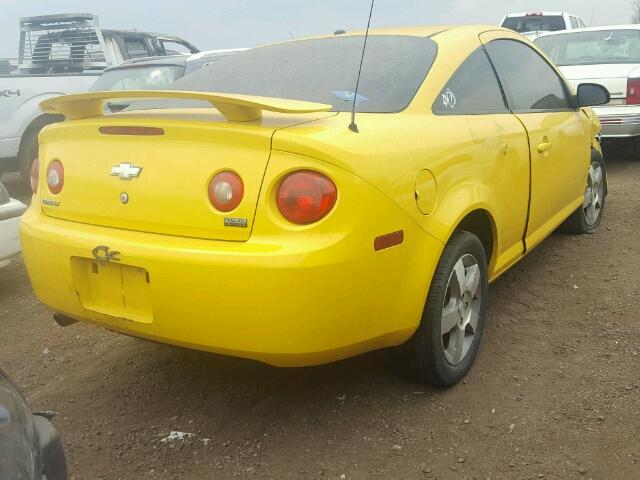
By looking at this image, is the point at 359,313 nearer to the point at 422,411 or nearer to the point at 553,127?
the point at 422,411

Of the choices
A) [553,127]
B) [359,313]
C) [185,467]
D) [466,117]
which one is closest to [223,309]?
[359,313]

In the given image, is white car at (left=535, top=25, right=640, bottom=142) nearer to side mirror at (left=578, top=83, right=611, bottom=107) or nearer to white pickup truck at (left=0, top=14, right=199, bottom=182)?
side mirror at (left=578, top=83, right=611, bottom=107)

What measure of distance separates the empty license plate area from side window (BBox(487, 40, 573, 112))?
2080mm

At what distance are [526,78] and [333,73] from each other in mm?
1353

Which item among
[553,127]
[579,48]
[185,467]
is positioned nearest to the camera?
[185,467]

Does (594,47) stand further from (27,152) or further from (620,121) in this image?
(27,152)

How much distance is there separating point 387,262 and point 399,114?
0.64 m

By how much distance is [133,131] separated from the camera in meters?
2.47

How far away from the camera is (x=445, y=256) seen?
2656 millimetres

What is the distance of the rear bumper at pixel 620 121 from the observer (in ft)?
22.8

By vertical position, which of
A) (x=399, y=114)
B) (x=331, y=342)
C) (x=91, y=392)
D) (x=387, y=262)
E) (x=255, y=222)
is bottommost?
(x=91, y=392)

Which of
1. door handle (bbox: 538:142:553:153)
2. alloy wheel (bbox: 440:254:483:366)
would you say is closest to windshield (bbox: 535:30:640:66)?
door handle (bbox: 538:142:553:153)

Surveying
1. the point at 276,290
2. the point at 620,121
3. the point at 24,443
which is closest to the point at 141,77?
the point at 620,121

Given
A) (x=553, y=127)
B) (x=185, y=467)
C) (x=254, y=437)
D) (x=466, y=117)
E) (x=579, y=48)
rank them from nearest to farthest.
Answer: (x=185, y=467) → (x=254, y=437) → (x=466, y=117) → (x=553, y=127) → (x=579, y=48)
